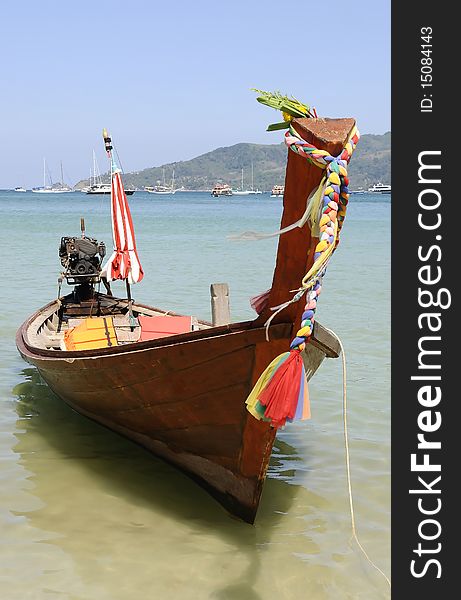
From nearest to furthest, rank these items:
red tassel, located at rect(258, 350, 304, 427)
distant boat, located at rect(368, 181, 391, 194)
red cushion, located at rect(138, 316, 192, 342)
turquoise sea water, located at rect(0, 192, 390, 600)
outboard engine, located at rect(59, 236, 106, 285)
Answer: red tassel, located at rect(258, 350, 304, 427), turquoise sea water, located at rect(0, 192, 390, 600), red cushion, located at rect(138, 316, 192, 342), outboard engine, located at rect(59, 236, 106, 285), distant boat, located at rect(368, 181, 391, 194)

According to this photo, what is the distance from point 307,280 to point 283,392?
28.4 inches

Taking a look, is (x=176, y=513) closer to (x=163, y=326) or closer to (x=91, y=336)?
(x=163, y=326)

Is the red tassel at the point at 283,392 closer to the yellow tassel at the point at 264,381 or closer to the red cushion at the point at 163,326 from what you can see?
the yellow tassel at the point at 264,381

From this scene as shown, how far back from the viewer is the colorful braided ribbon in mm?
4492

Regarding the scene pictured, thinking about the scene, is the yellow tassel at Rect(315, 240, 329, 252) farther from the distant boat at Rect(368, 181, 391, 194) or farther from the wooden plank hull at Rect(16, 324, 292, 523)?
the distant boat at Rect(368, 181, 391, 194)

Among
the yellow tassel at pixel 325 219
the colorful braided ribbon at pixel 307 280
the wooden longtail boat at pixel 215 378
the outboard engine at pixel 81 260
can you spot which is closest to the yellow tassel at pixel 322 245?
the colorful braided ribbon at pixel 307 280

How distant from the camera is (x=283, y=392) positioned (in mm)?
4629

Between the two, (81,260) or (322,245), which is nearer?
(322,245)

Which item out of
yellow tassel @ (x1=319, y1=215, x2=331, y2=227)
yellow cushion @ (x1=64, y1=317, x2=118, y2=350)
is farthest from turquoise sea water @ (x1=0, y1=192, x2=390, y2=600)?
yellow tassel @ (x1=319, y1=215, x2=331, y2=227)

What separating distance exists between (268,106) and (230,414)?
2.34 m

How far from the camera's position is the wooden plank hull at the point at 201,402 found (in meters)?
5.45

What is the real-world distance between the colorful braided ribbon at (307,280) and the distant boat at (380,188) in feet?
500

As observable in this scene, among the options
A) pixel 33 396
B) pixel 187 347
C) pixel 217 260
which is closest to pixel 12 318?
pixel 33 396

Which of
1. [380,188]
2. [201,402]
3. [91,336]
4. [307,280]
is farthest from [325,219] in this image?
[380,188]
